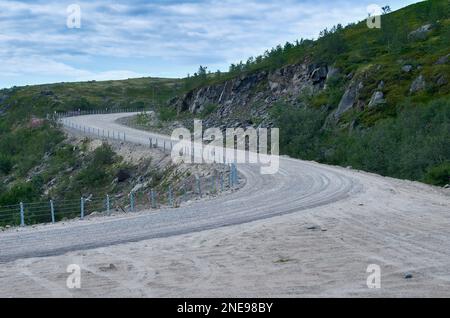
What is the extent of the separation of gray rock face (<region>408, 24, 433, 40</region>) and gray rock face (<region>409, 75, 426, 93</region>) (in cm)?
2402

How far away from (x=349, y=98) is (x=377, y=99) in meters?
4.17

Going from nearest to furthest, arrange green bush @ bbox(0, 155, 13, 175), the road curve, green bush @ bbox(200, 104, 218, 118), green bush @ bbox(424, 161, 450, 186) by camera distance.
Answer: the road curve < green bush @ bbox(424, 161, 450, 186) < green bush @ bbox(0, 155, 13, 175) < green bush @ bbox(200, 104, 218, 118)

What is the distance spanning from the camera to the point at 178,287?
11.1 metres

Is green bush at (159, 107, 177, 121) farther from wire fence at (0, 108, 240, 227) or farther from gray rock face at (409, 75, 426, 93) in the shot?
gray rock face at (409, 75, 426, 93)

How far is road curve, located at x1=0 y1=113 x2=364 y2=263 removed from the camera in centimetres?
1686

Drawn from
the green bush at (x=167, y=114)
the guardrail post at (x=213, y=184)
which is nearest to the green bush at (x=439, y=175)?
the guardrail post at (x=213, y=184)

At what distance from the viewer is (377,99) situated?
5225 cm

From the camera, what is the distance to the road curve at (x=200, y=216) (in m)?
16.9

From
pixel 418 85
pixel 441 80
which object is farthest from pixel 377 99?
pixel 441 80

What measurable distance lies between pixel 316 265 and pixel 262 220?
7.06 meters

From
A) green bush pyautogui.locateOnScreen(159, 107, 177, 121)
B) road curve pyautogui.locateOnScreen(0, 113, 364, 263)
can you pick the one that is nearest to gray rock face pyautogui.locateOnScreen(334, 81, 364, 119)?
road curve pyautogui.locateOnScreen(0, 113, 364, 263)

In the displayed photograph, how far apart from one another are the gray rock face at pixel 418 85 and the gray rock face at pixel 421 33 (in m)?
24.0

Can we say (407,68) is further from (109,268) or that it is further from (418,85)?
(109,268)

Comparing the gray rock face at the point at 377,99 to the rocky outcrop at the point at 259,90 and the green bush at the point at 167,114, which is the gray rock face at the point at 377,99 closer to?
the rocky outcrop at the point at 259,90
